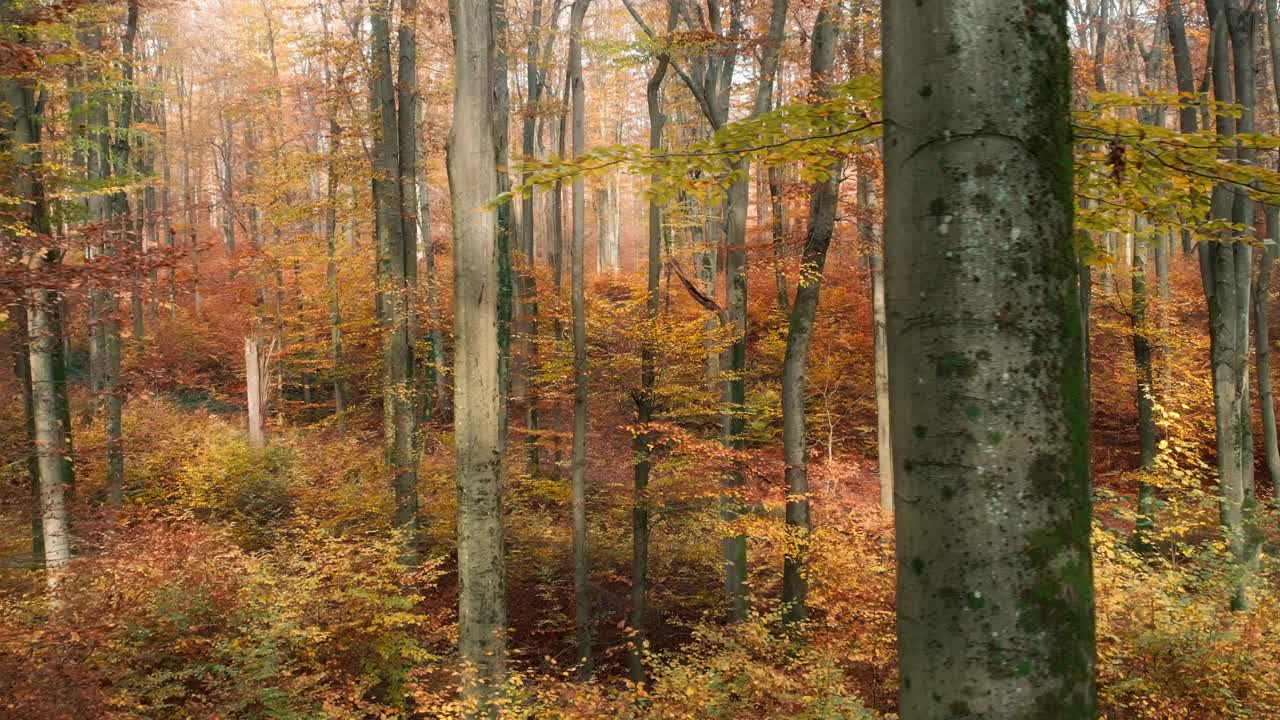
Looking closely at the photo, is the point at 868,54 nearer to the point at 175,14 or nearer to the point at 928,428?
the point at 928,428

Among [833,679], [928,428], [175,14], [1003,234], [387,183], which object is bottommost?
[833,679]

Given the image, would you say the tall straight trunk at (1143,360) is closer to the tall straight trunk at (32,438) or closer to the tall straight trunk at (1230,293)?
the tall straight trunk at (1230,293)

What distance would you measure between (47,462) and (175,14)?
2470cm

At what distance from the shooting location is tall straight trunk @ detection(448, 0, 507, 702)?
211 inches

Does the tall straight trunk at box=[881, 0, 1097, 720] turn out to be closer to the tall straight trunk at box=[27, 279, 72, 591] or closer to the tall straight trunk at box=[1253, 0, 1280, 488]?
the tall straight trunk at box=[27, 279, 72, 591]

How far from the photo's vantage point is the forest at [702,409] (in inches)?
48.8

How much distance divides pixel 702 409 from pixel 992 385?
1009 centimetres

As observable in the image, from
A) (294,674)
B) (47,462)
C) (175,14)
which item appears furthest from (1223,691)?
(175,14)

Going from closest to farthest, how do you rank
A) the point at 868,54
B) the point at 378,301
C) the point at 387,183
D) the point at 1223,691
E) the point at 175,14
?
the point at 1223,691 < the point at 868,54 < the point at 387,183 < the point at 378,301 < the point at 175,14

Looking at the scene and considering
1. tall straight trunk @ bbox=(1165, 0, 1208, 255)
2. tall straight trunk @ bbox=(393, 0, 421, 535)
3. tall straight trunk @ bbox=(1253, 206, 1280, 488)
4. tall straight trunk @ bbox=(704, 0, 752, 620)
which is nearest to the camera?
tall straight trunk @ bbox=(1165, 0, 1208, 255)

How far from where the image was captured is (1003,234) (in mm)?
1227

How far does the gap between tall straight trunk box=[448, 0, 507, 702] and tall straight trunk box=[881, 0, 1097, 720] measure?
4.43 metres

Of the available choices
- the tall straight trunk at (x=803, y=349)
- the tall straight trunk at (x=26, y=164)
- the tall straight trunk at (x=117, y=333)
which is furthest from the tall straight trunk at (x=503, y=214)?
the tall straight trunk at (x=26, y=164)

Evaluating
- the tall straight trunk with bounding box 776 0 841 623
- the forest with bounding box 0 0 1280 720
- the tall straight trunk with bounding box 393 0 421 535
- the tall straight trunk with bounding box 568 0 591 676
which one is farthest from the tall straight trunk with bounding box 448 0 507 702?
the tall straight trunk with bounding box 393 0 421 535
